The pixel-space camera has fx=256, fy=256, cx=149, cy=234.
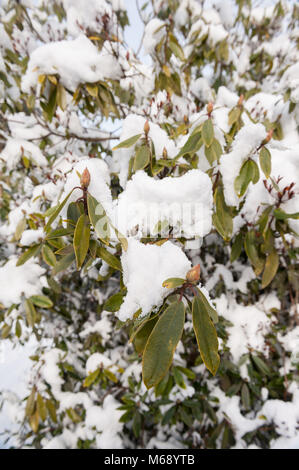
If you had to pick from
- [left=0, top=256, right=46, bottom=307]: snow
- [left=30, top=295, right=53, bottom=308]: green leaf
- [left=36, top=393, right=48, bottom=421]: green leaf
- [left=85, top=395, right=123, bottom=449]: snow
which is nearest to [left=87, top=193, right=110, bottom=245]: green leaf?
[left=30, top=295, right=53, bottom=308]: green leaf

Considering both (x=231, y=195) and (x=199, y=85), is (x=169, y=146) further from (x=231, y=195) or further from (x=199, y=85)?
(x=199, y=85)

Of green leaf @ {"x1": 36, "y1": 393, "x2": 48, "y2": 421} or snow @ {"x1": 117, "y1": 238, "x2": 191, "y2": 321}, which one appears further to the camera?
green leaf @ {"x1": 36, "y1": 393, "x2": 48, "y2": 421}

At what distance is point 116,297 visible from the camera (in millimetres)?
699

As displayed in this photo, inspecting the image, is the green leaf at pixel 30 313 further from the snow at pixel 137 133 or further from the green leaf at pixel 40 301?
the snow at pixel 137 133

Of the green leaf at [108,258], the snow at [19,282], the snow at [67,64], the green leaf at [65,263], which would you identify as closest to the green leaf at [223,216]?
the green leaf at [108,258]

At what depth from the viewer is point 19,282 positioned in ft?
4.75

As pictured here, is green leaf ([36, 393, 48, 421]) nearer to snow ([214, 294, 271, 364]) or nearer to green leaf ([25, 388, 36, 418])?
green leaf ([25, 388, 36, 418])

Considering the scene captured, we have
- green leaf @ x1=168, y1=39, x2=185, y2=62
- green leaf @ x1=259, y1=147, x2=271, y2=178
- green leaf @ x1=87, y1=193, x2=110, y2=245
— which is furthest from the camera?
green leaf @ x1=168, y1=39, x2=185, y2=62

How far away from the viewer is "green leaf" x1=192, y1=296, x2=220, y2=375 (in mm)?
475

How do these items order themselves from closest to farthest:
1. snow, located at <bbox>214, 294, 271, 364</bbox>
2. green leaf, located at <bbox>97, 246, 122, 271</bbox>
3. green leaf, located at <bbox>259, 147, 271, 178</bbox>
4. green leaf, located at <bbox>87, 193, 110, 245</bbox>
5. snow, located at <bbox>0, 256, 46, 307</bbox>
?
green leaf, located at <bbox>87, 193, 110, 245</bbox> < green leaf, located at <bbox>97, 246, 122, 271</bbox> < green leaf, located at <bbox>259, 147, 271, 178</bbox> < snow, located at <bbox>0, 256, 46, 307</bbox> < snow, located at <bbox>214, 294, 271, 364</bbox>

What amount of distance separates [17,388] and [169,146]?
416cm

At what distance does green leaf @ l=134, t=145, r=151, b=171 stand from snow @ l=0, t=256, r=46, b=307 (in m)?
0.98

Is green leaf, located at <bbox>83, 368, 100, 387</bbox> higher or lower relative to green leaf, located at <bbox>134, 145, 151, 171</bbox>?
lower
